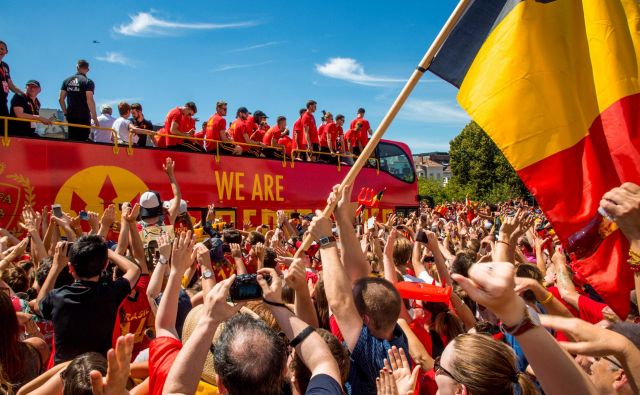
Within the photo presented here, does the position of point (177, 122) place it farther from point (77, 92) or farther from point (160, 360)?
point (160, 360)

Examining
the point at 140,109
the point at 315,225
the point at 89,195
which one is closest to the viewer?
the point at 315,225

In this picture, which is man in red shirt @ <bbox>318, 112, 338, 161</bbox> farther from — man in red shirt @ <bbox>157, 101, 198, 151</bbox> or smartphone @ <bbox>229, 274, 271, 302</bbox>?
smartphone @ <bbox>229, 274, 271, 302</bbox>

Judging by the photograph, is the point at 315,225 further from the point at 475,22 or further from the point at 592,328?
the point at 475,22

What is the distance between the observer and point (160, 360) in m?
2.32

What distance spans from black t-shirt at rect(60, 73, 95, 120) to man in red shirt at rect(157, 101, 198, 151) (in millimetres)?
1992

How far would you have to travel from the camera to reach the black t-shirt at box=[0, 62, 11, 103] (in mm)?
8156

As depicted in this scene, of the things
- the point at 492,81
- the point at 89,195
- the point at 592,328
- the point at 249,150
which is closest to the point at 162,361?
the point at 592,328

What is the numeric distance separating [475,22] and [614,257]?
5.99ft

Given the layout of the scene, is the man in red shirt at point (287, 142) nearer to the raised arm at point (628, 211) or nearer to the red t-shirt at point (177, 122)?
the red t-shirt at point (177, 122)

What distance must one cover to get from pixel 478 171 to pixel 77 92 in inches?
2059

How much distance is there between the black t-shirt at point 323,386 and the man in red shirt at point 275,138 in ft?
38.0

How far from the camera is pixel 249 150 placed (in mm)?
12898

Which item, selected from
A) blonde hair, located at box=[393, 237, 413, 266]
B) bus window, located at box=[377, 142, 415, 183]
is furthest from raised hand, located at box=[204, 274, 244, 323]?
bus window, located at box=[377, 142, 415, 183]

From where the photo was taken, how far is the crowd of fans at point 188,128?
→ 29.2ft
